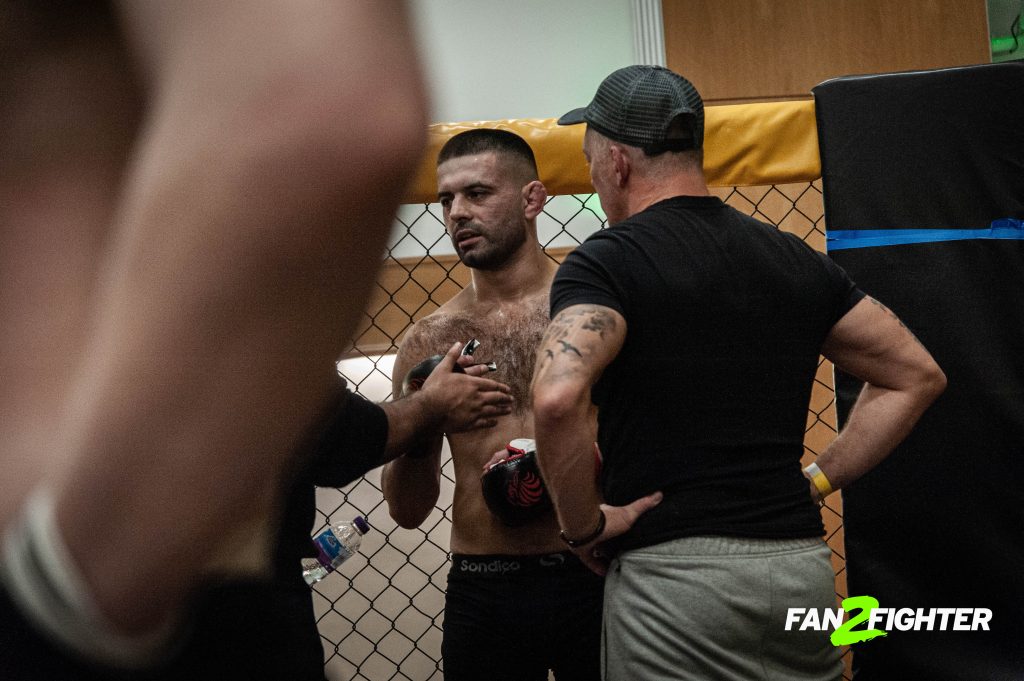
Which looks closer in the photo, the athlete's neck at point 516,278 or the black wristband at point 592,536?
the black wristband at point 592,536

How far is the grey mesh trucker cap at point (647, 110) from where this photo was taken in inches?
74.1

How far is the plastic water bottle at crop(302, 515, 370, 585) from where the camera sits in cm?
220

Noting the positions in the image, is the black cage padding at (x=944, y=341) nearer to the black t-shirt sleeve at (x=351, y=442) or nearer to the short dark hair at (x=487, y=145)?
the short dark hair at (x=487, y=145)

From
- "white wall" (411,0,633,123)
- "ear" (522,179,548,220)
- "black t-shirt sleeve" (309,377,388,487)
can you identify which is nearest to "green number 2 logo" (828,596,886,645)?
"ear" (522,179,548,220)

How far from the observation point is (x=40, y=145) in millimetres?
353

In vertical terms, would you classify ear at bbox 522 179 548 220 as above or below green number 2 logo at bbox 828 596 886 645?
above

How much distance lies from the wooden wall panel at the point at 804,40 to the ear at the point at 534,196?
2.49m

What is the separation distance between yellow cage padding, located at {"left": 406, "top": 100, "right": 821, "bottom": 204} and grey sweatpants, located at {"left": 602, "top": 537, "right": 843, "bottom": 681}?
1212 millimetres

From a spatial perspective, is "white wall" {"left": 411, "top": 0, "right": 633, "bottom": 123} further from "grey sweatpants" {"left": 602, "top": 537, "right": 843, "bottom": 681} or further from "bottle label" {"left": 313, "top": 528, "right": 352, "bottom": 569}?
"grey sweatpants" {"left": 602, "top": 537, "right": 843, "bottom": 681}

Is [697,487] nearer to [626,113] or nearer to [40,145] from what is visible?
[626,113]

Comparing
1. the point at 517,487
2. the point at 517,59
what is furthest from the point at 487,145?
the point at 517,59

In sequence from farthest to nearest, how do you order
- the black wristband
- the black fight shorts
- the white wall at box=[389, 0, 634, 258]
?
the white wall at box=[389, 0, 634, 258]
the black fight shorts
the black wristband

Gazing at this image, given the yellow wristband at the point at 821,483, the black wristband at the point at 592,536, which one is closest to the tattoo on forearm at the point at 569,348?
the black wristband at the point at 592,536

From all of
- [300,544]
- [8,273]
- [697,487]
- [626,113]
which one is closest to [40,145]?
[8,273]
